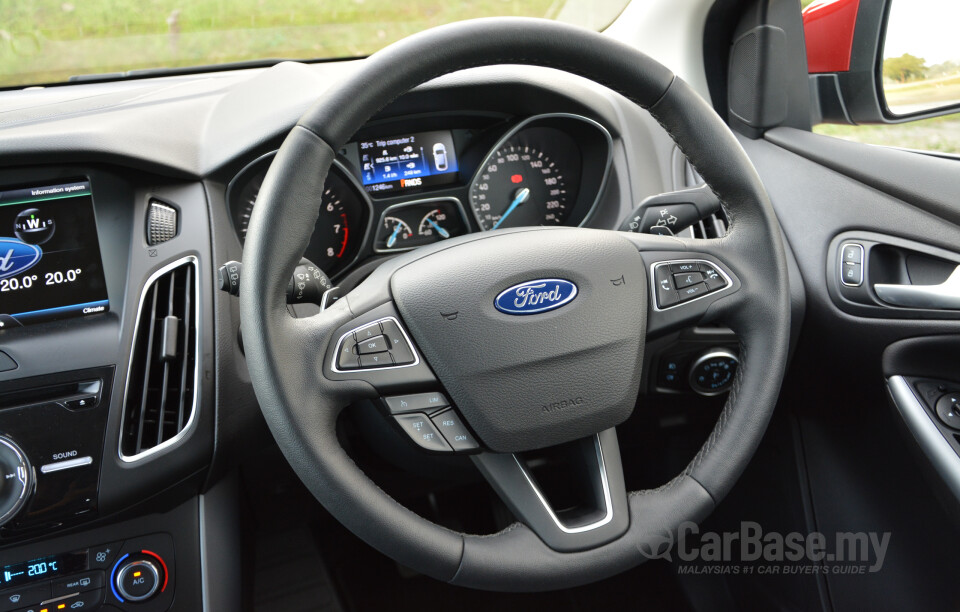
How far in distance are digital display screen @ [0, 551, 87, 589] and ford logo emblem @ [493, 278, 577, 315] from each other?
2.80ft

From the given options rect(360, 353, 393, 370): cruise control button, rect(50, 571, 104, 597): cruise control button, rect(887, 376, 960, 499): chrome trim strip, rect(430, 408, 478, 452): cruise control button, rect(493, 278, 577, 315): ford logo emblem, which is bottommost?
rect(50, 571, 104, 597): cruise control button

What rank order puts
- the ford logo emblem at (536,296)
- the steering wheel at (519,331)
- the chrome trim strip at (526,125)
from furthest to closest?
1. the chrome trim strip at (526,125)
2. the ford logo emblem at (536,296)
3. the steering wheel at (519,331)

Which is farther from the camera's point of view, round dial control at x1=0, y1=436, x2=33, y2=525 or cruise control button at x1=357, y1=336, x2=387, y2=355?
round dial control at x1=0, y1=436, x2=33, y2=525

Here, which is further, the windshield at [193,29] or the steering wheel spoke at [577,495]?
the windshield at [193,29]

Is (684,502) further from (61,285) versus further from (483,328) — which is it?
(61,285)

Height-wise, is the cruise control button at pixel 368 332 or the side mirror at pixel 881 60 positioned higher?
the side mirror at pixel 881 60

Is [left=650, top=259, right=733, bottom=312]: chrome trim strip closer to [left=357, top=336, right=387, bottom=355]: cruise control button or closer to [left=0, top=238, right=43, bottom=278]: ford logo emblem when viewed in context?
[left=357, top=336, right=387, bottom=355]: cruise control button

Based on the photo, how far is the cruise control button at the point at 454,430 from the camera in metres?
1.01

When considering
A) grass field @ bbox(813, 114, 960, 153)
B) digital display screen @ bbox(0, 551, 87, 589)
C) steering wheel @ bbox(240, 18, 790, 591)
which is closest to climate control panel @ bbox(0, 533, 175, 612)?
digital display screen @ bbox(0, 551, 87, 589)

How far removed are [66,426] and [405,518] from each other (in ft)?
2.10

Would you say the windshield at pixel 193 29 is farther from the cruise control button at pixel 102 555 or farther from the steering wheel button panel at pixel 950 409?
the steering wheel button panel at pixel 950 409

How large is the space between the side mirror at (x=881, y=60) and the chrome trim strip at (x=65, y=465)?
1722 mm

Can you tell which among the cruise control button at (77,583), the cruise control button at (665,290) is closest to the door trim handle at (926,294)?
the cruise control button at (665,290)

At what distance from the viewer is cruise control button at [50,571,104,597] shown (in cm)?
122
